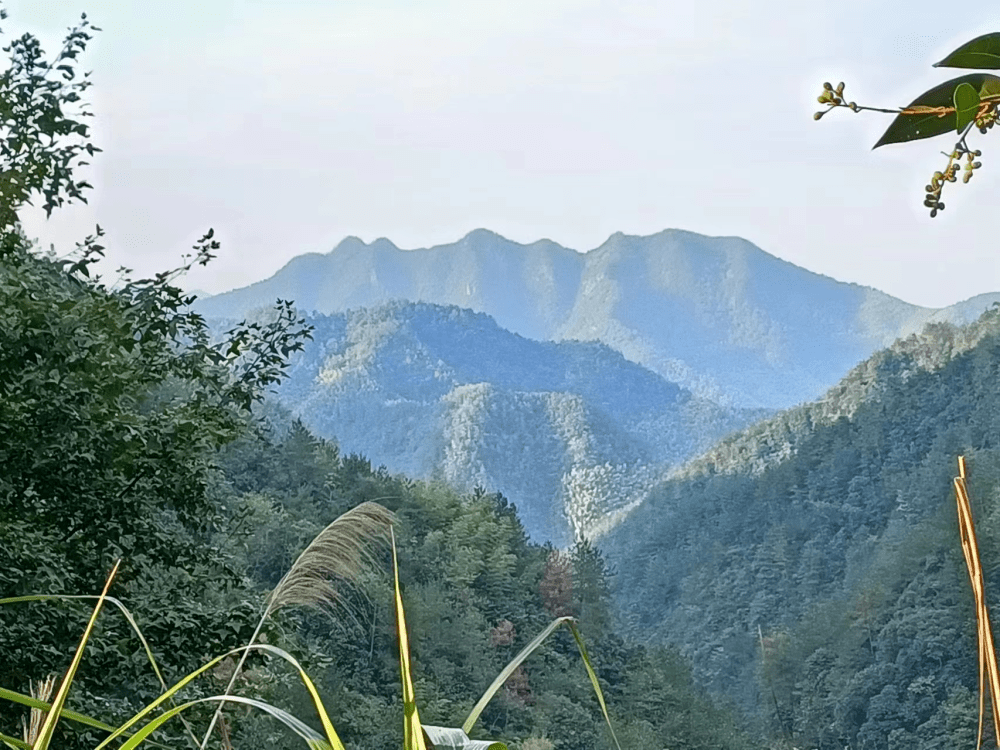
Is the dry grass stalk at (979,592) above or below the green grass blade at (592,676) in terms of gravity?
above

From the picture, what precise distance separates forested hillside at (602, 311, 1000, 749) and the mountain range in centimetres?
11350

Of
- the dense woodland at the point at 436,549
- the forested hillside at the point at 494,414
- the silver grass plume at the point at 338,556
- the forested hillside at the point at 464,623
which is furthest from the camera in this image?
the forested hillside at the point at 494,414

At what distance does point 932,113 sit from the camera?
508 millimetres

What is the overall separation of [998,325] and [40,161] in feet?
173

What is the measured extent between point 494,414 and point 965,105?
100.0 meters

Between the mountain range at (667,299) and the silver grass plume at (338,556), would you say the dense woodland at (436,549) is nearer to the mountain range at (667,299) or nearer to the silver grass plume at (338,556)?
the silver grass plume at (338,556)

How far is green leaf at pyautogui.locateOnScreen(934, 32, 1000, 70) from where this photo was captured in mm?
463

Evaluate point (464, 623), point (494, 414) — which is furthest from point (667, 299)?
point (464, 623)

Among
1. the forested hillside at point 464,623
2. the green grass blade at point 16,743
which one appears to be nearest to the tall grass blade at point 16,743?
the green grass blade at point 16,743

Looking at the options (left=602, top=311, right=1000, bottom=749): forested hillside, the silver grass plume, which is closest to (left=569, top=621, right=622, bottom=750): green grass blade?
the silver grass plume

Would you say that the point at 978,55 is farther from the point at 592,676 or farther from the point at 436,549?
the point at 436,549

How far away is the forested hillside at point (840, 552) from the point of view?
3425cm

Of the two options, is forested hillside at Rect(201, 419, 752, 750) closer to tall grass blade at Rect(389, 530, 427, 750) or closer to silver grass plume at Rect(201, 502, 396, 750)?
silver grass plume at Rect(201, 502, 396, 750)

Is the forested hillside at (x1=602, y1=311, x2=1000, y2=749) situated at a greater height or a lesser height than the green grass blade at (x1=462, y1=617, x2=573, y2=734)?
lesser
